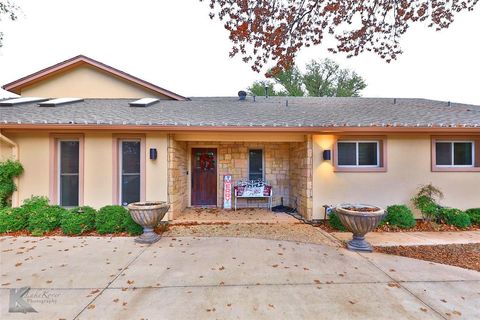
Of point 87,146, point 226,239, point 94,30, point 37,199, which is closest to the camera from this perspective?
point 226,239

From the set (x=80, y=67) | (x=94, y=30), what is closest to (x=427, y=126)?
(x=80, y=67)

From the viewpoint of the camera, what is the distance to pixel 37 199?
5.83 m

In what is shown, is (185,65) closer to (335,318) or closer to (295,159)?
(295,159)

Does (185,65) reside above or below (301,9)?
above

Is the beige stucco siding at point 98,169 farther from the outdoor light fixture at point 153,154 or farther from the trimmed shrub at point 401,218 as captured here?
the trimmed shrub at point 401,218

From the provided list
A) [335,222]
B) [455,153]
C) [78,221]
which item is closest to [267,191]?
[335,222]

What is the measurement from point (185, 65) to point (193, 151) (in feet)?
34.9

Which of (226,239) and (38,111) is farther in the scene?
(38,111)

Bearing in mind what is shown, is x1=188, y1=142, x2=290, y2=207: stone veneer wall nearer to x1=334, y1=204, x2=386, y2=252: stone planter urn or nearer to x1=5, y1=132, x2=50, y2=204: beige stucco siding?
x1=334, y1=204, x2=386, y2=252: stone planter urn

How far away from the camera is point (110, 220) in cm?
542

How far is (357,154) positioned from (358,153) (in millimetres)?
39

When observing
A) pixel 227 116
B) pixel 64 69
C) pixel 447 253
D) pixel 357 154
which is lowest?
pixel 447 253

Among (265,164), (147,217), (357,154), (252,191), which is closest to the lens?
(147,217)

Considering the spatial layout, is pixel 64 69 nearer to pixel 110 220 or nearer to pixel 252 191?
pixel 110 220
